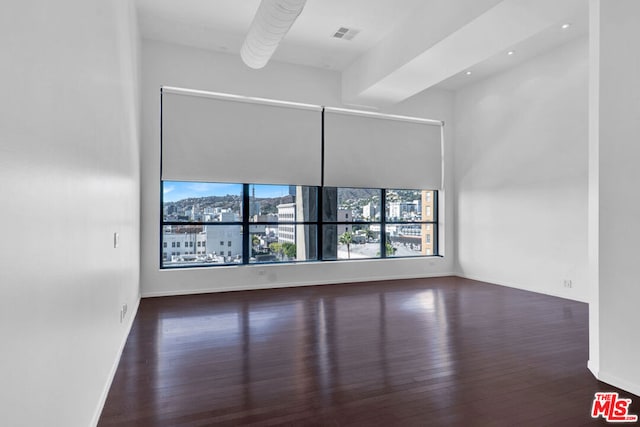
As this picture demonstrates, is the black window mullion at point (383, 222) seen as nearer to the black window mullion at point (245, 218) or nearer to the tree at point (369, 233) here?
the tree at point (369, 233)

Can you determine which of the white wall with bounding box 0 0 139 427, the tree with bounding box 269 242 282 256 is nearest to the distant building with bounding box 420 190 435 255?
the tree with bounding box 269 242 282 256

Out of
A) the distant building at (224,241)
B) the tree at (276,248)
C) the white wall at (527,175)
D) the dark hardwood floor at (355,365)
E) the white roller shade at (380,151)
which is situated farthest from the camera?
the white roller shade at (380,151)

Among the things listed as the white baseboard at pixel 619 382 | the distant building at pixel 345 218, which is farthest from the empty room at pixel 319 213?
the distant building at pixel 345 218

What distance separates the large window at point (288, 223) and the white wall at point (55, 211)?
3.22m

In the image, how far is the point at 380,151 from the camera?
717 centimetres

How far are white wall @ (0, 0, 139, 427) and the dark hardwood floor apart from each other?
2.04ft

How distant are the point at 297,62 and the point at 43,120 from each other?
559 cm

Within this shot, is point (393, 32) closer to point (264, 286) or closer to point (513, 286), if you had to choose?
point (264, 286)

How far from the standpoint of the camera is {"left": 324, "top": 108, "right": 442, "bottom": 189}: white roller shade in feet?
22.3

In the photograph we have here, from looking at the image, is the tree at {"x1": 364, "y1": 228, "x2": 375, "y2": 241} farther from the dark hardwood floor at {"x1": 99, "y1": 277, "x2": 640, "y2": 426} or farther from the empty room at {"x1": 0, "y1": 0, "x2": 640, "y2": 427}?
the dark hardwood floor at {"x1": 99, "y1": 277, "x2": 640, "y2": 426}

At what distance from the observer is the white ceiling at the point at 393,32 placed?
4047 mm

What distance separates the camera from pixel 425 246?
307 inches

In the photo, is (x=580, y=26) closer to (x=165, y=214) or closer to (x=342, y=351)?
(x=342, y=351)

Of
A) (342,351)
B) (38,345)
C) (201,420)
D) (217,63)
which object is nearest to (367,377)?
(342,351)
